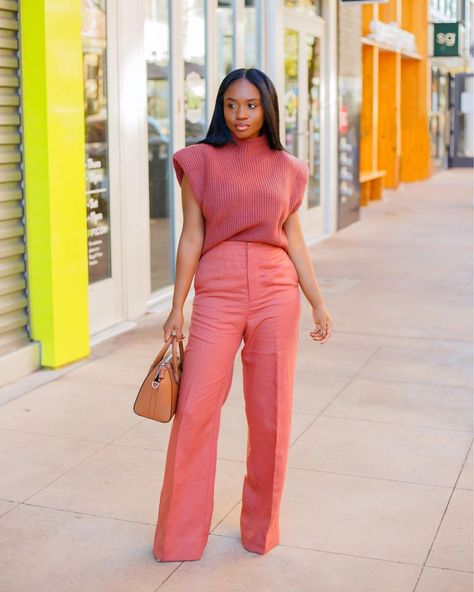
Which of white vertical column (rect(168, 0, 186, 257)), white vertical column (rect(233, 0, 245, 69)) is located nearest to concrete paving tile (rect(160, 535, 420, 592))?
white vertical column (rect(168, 0, 186, 257))

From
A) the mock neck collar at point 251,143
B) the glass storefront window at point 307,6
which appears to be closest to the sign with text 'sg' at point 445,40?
the glass storefront window at point 307,6

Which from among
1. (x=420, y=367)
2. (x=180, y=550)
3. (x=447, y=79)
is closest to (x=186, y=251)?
(x=180, y=550)

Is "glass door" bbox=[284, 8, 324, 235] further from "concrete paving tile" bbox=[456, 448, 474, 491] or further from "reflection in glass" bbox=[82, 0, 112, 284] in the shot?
"concrete paving tile" bbox=[456, 448, 474, 491]

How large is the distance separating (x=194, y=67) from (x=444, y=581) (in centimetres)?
657

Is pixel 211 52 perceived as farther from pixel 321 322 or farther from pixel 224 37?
pixel 321 322

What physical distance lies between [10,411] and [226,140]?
8.78 feet

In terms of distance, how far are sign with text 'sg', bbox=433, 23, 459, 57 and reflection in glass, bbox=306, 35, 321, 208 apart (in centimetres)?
1153

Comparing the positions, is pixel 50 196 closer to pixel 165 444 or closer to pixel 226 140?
pixel 165 444

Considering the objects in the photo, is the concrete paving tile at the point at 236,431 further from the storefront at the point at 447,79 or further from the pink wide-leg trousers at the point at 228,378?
the storefront at the point at 447,79

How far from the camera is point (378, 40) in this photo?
19.1 m

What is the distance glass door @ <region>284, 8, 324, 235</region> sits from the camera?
1240 cm

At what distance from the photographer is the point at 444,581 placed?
12.2 ft

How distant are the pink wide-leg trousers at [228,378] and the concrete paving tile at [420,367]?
2.81 metres

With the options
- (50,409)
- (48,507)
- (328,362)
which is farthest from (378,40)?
(48,507)
